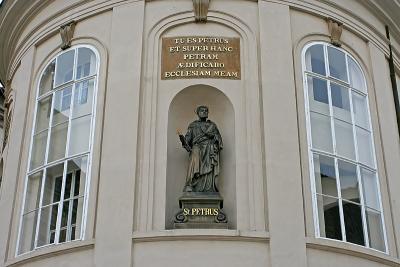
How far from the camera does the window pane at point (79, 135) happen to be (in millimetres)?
14211

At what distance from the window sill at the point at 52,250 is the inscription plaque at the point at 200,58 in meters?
3.46

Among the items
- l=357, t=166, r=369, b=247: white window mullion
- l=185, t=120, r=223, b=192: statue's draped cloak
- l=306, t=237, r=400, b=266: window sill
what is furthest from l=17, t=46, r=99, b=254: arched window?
l=357, t=166, r=369, b=247: white window mullion

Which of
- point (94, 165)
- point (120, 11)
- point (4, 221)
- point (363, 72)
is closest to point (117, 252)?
point (94, 165)

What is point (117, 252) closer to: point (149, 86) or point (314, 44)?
point (149, 86)

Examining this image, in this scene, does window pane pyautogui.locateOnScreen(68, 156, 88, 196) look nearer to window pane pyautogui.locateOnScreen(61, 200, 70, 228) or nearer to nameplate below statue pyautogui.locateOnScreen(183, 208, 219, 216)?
window pane pyautogui.locateOnScreen(61, 200, 70, 228)

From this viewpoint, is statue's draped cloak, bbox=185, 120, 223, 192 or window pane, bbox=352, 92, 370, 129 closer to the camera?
statue's draped cloak, bbox=185, 120, 223, 192

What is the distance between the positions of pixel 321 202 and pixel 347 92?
8.62ft

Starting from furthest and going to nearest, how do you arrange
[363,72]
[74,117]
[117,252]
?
[363,72]
[74,117]
[117,252]

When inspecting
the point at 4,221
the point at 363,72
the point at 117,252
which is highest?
the point at 363,72

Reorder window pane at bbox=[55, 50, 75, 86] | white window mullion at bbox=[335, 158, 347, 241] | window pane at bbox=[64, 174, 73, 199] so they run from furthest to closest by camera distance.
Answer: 1. window pane at bbox=[55, 50, 75, 86]
2. window pane at bbox=[64, 174, 73, 199]
3. white window mullion at bbox=[335, 158, 347, 241]

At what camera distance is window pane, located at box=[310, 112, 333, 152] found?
14.1m

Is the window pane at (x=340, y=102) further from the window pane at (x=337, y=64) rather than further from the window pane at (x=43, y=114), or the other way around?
the window pane at (x=43, y=114)

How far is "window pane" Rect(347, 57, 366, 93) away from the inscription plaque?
96.8 inches

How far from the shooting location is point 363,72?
51.2 feet
